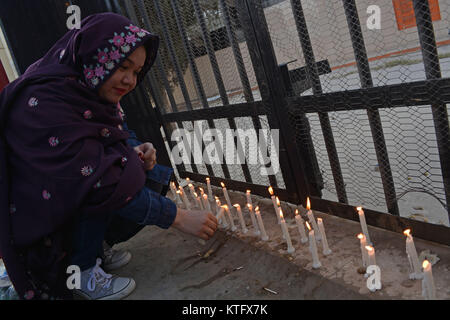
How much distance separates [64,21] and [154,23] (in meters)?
1.08

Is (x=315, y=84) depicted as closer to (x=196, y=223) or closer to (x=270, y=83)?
(x=270, y=83)

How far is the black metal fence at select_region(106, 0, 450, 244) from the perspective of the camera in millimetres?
1674

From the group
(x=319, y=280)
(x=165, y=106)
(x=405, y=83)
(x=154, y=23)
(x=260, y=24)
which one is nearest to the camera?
(x=405, y=83)

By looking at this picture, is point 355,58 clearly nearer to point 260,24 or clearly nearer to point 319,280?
point 260,24

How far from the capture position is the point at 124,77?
179cm

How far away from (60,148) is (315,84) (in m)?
1.41

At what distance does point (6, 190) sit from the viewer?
1691 millimetres

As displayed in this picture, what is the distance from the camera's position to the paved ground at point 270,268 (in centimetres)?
168

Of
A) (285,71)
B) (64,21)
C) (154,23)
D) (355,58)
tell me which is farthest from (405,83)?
(64,21)

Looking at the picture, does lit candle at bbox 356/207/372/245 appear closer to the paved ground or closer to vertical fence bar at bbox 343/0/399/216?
the paved ground

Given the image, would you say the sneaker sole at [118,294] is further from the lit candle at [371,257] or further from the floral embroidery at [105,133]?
the lit candle at [371,257]

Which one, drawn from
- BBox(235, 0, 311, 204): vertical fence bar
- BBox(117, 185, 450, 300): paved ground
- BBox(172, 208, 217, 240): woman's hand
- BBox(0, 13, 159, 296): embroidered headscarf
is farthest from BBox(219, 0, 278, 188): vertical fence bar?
BBox(172, 208, 217, 240): woman's hand

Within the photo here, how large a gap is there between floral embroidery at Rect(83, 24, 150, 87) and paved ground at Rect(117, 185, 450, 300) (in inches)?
47.7
